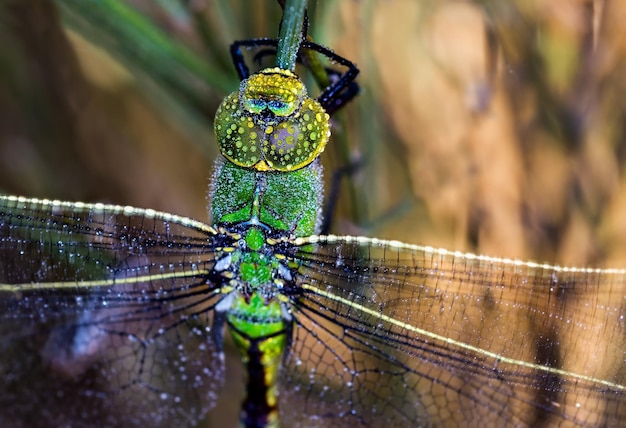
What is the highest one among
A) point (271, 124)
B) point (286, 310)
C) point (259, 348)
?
point (271, 124)

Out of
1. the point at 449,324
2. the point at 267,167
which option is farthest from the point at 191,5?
the point at 449,324

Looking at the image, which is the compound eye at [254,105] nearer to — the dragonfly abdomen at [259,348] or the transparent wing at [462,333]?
the transparent wing at [462,333]

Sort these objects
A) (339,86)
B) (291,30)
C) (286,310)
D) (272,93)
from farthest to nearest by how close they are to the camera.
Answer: (286,310)
(339,86)
(272,93)
(291,30)

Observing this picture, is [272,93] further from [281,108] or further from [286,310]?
[286,310]

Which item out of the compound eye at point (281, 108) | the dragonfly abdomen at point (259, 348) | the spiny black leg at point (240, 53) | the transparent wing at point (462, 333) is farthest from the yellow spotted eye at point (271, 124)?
the dragonfly abdomen at point (259, 348)

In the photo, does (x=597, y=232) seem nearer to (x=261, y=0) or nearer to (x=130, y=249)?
(x=261, y=0)

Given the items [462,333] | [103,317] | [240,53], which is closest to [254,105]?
[240,53]

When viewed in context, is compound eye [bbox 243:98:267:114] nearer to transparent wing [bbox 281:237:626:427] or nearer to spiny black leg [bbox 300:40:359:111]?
spiny black leg [bbox 300:40:359:111]
